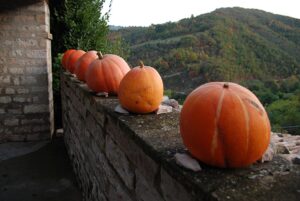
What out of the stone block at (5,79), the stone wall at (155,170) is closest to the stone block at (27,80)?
the stone block at (5,79)

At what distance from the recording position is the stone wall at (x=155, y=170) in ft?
3.92

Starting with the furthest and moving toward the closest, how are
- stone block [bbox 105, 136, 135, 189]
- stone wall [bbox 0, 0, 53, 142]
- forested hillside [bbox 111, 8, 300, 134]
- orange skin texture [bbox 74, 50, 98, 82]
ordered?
forested hillside [bbox 111, 8, 300, 134]
stone wall [bbox 0, 0, 53, 142]
orange skin texture [bbox 74, 50, 98, 82]
stone block [bbox 105, 136, 135, 189]

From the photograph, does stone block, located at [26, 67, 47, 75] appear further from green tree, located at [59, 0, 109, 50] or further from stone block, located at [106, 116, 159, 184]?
stone block, located at [106, 116, 159, 184]

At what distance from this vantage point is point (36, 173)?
5.41 meters

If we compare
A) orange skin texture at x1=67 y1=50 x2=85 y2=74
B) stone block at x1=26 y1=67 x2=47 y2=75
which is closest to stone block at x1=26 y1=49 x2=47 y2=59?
stone block at x1=26 y1=67 x2=47 y2=75

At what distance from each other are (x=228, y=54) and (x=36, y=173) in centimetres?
2790

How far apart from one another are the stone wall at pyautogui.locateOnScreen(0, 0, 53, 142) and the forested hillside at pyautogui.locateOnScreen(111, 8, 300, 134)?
15500 mm

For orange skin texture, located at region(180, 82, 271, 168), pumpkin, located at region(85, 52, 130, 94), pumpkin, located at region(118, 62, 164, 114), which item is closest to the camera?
orange skin texture, located at region(180, 82, 271, 168)

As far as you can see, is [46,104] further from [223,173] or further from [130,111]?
[223,173]

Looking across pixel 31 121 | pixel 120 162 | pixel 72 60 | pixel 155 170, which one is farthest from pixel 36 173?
pixel 155 170

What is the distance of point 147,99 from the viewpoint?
7.47 feet

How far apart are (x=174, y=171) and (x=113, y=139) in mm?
1084

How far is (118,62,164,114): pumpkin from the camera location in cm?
226

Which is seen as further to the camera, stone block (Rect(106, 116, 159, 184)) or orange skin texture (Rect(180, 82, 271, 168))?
stone block (Rect(106, 116, 159, 184))
